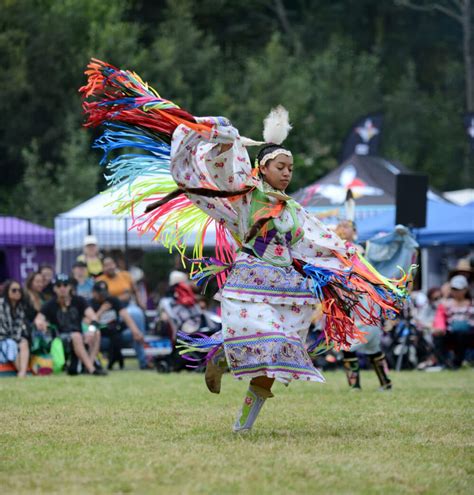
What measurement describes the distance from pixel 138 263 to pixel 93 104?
11403 mm

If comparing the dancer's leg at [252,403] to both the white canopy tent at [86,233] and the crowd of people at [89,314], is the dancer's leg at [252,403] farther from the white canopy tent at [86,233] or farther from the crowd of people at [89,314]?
the white canopy tent at [86,233]

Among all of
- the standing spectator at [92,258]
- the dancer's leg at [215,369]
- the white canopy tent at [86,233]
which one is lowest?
the dancer's leg at [215,369]

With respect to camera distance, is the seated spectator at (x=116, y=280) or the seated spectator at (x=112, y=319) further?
the seated spectator at (x=116, y=280)

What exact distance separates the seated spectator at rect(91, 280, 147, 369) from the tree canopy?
34.0ft

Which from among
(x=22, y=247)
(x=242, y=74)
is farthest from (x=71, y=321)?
(x=242, y=74)

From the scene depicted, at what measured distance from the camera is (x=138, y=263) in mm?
17719

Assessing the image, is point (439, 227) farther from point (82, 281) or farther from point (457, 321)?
point (82, 281)

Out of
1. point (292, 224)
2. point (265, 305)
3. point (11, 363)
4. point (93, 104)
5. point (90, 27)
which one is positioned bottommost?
point (11, 363)

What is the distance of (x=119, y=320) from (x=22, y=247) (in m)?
3.79

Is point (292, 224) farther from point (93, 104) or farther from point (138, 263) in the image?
point (138, 263)

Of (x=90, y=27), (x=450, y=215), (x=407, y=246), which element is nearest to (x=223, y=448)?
(x=407, y=246)

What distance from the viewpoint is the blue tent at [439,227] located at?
15438 millimetres

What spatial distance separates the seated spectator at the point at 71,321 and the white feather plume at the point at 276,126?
687cm

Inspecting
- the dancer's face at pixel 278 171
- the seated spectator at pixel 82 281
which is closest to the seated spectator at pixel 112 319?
the seated spectator at pixel 82 281
